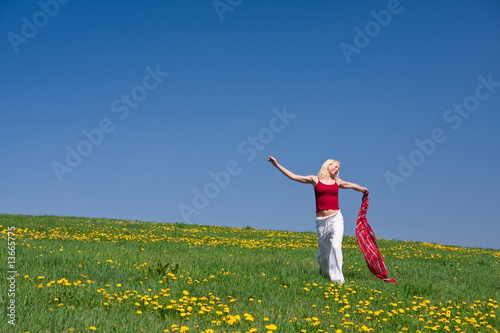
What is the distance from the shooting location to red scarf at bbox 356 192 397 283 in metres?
11.1

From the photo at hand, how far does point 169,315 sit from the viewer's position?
620cm

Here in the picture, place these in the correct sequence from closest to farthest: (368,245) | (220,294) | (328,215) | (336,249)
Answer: (220,294)
(336,249)
(328,215)
(368,245)

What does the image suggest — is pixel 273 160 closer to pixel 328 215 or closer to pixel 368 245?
pixel 328 215

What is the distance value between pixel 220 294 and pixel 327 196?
3.82 m

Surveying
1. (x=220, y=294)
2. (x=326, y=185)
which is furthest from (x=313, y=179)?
(x=220, y=294)

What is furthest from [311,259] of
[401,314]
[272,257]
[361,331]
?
[361,331]

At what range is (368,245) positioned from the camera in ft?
37.2

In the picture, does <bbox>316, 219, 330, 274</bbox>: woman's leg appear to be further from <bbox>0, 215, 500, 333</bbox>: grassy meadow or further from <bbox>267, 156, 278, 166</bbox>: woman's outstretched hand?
<bbox>267, 156, 278, 166</bbox>: woman's outstretched hand

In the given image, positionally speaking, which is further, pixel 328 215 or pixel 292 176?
pixel 292 176

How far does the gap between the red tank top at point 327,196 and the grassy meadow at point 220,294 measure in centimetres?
168

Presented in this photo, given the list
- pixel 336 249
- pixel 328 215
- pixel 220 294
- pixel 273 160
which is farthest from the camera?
pixel 273 160

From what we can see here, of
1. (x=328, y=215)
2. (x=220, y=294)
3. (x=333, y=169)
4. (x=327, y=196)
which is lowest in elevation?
(x=220, y=294)

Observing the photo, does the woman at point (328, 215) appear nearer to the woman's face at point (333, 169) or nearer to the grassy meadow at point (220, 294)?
the woman's face at point (333, 169)

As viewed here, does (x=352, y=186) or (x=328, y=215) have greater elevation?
(x=352, y=186)
